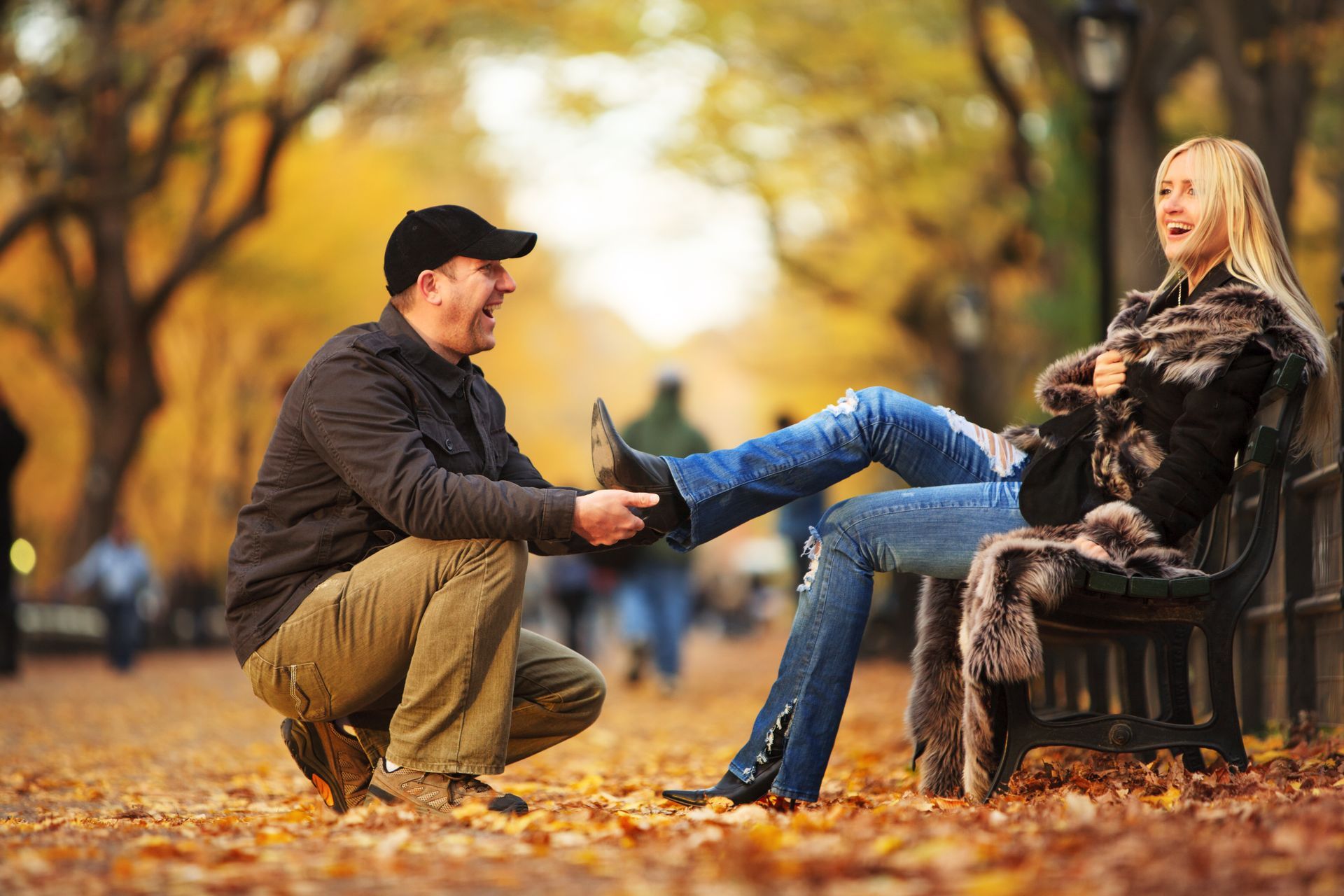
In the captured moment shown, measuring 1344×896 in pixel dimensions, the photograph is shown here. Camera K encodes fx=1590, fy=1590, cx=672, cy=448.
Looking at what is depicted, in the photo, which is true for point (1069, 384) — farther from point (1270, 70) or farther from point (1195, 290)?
point (1270, 70)

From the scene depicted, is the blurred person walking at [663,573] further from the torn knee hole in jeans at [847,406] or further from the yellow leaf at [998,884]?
the yellow leaf at [998,884]

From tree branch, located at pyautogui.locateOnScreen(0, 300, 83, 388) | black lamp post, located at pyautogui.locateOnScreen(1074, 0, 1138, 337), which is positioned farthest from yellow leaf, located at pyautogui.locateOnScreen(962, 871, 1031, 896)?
tree branch, located at pyautogui.locateOnScreen(0, 300, 83, 388)

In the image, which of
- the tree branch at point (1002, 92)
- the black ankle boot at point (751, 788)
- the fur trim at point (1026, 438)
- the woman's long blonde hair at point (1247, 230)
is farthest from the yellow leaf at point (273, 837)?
the tree branch at point (1002, 92)


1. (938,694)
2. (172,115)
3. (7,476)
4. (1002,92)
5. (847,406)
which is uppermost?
(172,115)

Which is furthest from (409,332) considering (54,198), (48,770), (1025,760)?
(54,198)

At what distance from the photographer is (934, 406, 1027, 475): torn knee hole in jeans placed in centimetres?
490

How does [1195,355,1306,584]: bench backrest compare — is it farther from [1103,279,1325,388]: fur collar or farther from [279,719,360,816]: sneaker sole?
[279,719,360,816]: sneaker sole

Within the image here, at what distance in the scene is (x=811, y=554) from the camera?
479 cm

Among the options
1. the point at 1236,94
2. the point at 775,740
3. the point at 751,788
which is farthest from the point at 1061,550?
the point at 1236,94

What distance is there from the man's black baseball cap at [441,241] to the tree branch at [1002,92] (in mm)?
11617

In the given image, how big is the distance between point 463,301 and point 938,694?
1.85 metres

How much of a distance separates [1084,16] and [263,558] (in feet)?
26.7

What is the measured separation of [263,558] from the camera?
14.9 ft

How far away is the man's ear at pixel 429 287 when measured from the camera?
4.74 metres
